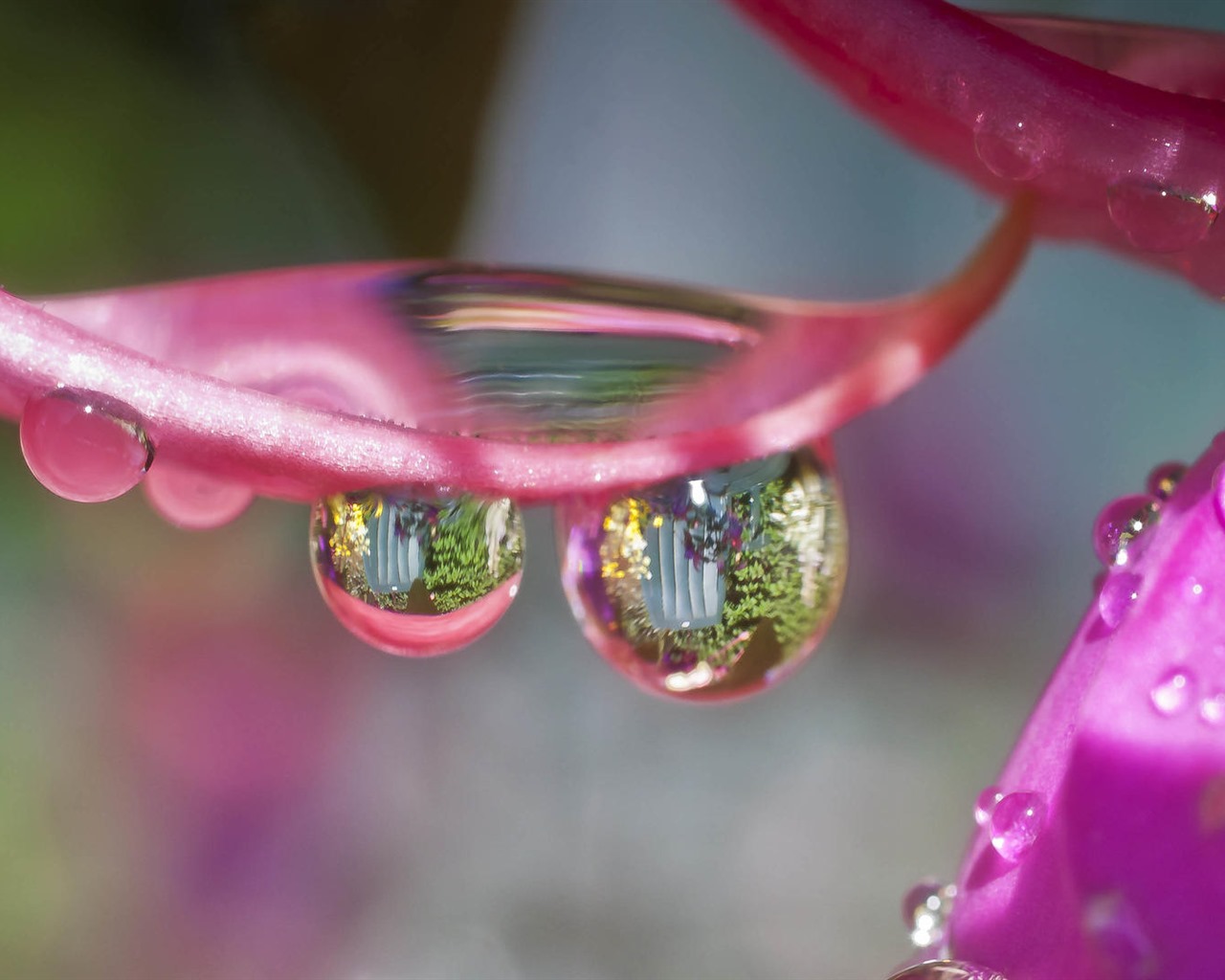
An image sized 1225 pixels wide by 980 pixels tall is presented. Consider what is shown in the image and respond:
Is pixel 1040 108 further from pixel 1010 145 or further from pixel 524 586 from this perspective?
pixel 524 586

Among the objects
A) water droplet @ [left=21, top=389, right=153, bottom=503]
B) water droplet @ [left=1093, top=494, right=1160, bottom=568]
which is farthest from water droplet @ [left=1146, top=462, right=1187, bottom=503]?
water droplet @ [left=21, top=389, right=153, bottom=503]

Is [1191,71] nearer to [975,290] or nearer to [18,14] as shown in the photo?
[975,290]

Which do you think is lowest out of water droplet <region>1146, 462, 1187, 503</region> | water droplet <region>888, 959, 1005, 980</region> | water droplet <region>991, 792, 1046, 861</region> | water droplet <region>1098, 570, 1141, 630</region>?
water droplet <region>888, 959, 1005, 980</region>

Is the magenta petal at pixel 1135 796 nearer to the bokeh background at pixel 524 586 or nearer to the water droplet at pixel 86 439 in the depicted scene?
the water droplet at pixel 86 439

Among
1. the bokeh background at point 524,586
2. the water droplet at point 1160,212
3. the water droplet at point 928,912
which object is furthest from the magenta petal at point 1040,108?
the bokeh background at point 524,586

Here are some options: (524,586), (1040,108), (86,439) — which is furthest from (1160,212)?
(524,586)

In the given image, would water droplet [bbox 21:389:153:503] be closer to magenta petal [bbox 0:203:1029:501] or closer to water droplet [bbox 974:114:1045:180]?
magenta petal [bbox 0:203:1029:501]
